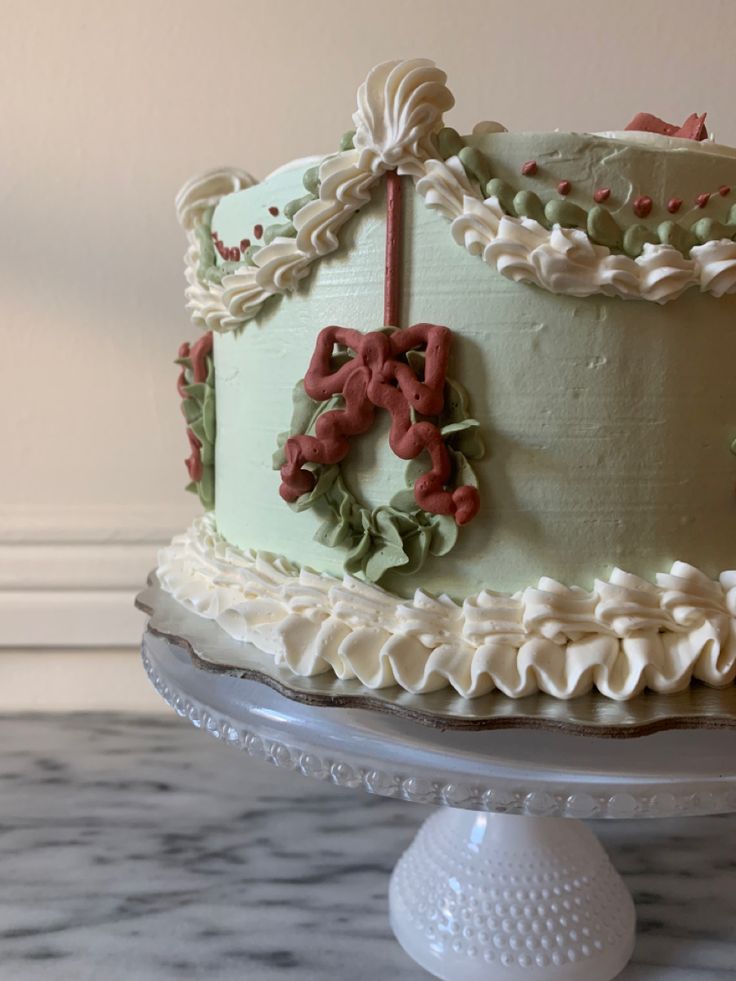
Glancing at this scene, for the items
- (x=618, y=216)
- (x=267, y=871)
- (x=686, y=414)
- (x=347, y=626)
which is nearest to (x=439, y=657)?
(x=347, y=626)

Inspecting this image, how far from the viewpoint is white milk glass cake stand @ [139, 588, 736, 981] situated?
0.75 metres

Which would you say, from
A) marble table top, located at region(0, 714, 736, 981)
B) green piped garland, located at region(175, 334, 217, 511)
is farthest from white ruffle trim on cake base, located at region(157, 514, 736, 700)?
marble table top, located at region(0, 714, 736, 981)

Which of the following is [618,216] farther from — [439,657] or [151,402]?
[151,402]

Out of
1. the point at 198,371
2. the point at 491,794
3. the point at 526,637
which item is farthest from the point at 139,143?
the point at 491,794

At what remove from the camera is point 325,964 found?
110 centimetres

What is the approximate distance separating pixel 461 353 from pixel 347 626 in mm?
303

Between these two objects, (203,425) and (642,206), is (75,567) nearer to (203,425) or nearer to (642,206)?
(203,425)

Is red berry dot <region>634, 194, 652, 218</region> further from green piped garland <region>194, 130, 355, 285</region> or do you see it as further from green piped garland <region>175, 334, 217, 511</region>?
green piped garland <region>175, 334, 217, 511</region>

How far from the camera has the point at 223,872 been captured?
4.21ft

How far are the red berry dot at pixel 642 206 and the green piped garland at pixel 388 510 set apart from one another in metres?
0.25

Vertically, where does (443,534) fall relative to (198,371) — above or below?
below

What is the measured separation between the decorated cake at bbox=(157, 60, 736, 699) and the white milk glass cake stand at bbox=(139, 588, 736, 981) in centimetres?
5

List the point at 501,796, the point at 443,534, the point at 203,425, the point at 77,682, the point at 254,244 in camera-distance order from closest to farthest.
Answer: the point at 501,796 < the point at 443,534 < the point at 254,244 < the point at 203,425 < the point at 77,682

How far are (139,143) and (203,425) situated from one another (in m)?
0.75
